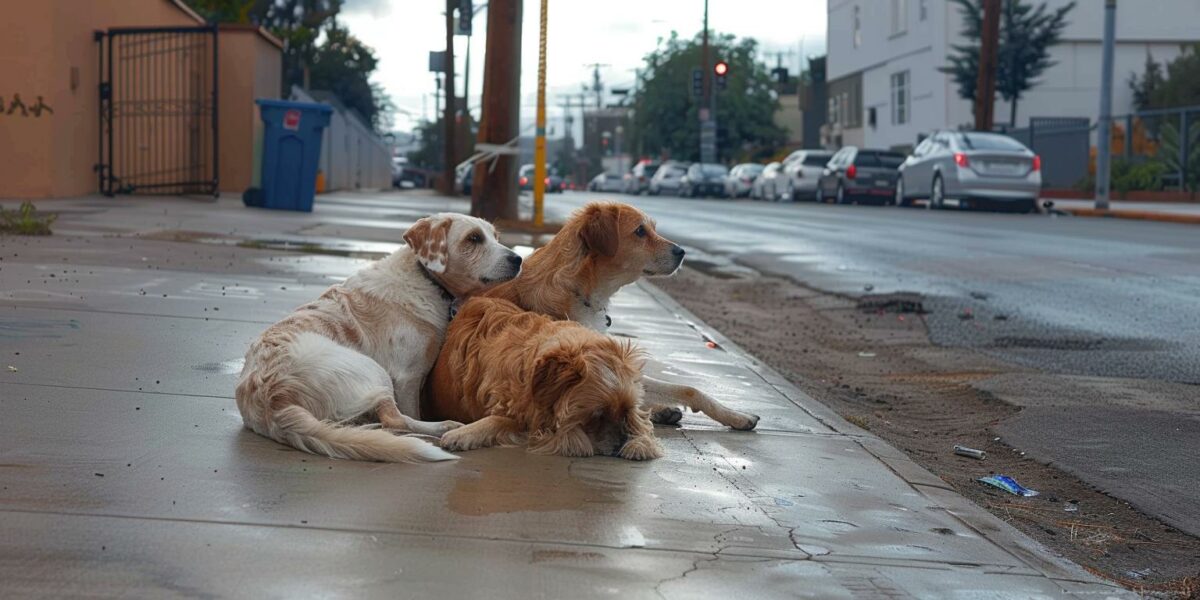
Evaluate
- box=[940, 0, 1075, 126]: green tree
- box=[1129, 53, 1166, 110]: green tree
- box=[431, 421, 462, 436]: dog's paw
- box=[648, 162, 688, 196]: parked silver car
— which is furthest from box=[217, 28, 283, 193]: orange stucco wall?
box=[1129, 53, 1166, 110]: green tree

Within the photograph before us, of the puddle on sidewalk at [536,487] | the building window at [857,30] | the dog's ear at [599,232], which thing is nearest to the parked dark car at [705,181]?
the building window at [857,30]

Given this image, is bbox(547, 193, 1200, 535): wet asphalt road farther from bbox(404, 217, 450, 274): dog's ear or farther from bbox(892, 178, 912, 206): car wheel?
bbox(892, 178, 912, 206): car wheel

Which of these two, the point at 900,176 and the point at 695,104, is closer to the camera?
the point at 900,176

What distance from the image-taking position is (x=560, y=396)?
508cm

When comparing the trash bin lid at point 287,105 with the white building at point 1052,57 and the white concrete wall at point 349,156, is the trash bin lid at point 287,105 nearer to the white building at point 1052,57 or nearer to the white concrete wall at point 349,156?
the white concrete wall at point 349,156

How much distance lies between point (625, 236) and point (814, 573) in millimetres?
2889

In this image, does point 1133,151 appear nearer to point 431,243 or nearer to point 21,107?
point 21,107

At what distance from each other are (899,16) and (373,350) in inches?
2209

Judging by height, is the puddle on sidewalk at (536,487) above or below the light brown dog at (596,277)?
below

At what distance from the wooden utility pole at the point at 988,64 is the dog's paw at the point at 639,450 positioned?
35.2 meters

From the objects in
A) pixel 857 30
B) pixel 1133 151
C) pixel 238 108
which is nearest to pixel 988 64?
pixel 1133 151

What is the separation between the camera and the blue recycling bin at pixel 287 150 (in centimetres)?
2070

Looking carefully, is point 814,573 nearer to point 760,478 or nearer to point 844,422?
point 760,478

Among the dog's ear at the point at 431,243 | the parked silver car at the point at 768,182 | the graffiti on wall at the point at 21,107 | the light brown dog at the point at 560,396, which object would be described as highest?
the graffiti on wall at the point at 21,107
